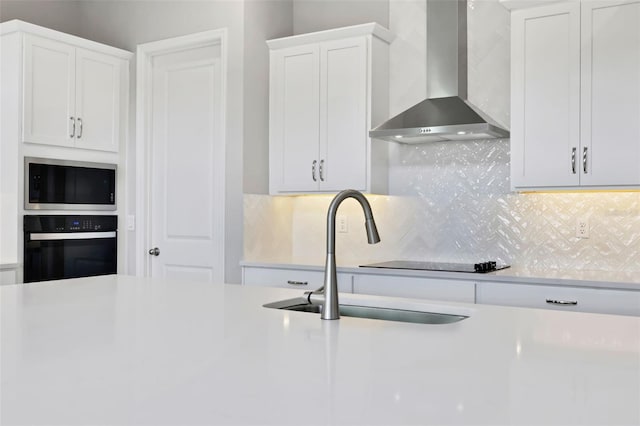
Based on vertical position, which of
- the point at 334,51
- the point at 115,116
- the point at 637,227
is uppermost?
the point at 334,51

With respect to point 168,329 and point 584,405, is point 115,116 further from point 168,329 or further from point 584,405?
point 584,405

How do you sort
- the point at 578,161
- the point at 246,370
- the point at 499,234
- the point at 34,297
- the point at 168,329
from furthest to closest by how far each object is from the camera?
1. the point at 499,234
2. the point at 578,161
3. the point at 34,297
4. the point at 168,329
5. the point at 246,370

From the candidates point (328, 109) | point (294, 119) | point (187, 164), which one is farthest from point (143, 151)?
point (328, 109)

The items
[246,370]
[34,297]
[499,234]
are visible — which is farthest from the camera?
[499,234]

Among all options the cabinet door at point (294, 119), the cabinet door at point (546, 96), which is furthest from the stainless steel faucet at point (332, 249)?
the cabinet door at point (294, 119)

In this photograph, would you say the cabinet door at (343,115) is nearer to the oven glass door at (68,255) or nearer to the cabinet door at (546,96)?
the cabinet door at (546,96)

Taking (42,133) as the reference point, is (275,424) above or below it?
below

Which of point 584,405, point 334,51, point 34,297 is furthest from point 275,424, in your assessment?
point 334,51

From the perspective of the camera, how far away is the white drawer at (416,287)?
324 cm

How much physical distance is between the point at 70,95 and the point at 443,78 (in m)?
2.43

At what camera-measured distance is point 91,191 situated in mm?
4297

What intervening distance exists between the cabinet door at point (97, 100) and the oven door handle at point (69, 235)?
1.93 ft

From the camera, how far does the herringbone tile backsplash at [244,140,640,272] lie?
346 centimetres

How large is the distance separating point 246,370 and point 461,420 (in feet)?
1.48
